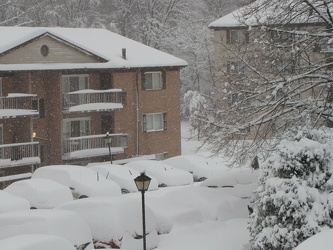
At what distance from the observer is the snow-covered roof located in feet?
103

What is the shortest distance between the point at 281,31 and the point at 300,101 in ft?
6.62

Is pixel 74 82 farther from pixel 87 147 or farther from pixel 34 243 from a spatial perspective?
pixel 34 243

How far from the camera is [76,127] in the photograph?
114 feet

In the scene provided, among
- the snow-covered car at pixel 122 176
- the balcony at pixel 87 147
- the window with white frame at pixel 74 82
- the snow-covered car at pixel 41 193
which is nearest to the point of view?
the snow-covered car at pixel 41 193

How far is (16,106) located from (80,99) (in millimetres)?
4239

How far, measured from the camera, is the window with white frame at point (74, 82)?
112 feet

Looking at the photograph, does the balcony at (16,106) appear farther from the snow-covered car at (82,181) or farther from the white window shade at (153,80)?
the white window shade at (153,80)

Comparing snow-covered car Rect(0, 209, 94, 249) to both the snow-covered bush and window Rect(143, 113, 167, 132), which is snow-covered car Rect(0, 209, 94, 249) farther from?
window Rect(143, 113, 167, 132)

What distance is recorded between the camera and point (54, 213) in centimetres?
1474

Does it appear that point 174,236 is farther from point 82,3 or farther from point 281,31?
point 82,3

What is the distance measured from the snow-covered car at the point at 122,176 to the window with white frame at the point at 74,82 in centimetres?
843

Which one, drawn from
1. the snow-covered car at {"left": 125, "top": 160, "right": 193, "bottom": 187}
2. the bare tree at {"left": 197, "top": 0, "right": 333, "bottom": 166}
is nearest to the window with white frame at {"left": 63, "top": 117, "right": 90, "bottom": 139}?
the snow-covered car at {"left": 125, "top": 160, "right": 193, "bottom": 187}

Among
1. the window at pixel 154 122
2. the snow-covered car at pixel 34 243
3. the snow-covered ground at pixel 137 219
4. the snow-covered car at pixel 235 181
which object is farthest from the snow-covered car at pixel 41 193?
the window at pixel 154 122

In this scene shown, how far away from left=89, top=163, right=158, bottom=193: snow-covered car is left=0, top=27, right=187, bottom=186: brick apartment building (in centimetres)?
536
